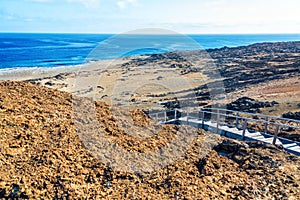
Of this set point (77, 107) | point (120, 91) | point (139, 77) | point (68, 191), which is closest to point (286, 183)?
point (68, 191)

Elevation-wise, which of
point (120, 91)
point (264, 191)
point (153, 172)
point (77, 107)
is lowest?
point (120, 91)

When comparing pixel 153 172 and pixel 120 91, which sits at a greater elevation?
pixel 153 172

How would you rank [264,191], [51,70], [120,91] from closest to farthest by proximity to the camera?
1. [264,191]
2. [120,91]
3. [51,70]

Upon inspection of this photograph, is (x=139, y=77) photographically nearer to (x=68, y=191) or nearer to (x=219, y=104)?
(x=219, y=104)

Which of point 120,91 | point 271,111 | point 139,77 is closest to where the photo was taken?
point 271,111

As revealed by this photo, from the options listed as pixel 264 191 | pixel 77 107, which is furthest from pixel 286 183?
pixel 77 107

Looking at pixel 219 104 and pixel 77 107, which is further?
pixel 219 104
